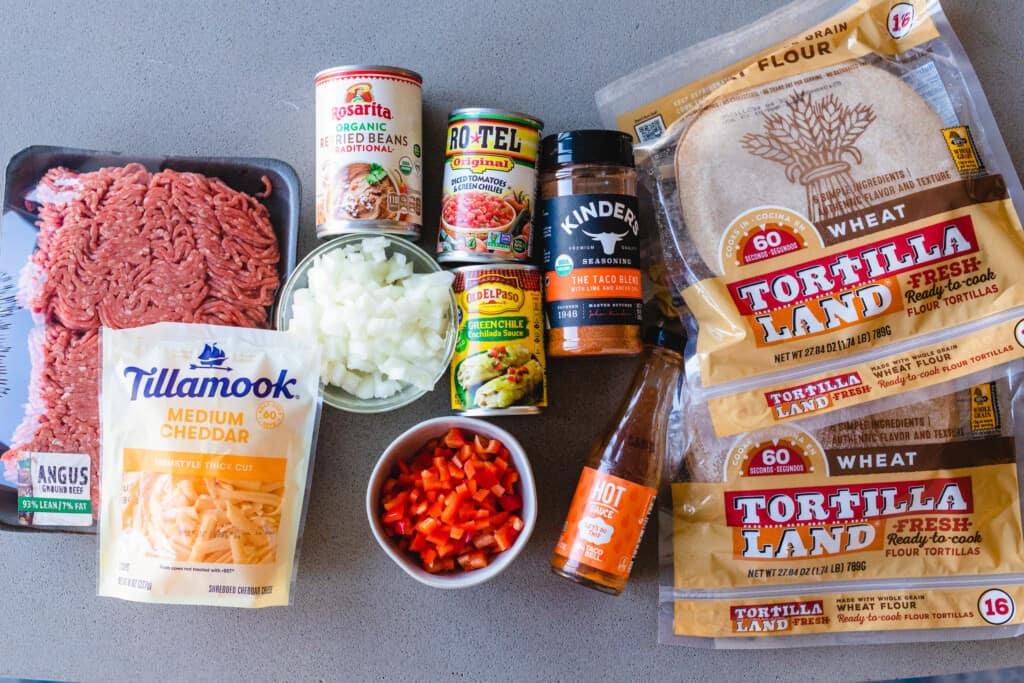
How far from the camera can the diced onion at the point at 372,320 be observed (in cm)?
100

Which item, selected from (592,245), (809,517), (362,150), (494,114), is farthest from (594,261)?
(809,517)

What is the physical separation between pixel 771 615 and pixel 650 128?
0.79 meters

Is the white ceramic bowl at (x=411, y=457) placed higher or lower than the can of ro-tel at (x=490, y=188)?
lower

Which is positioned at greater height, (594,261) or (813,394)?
(594,261)

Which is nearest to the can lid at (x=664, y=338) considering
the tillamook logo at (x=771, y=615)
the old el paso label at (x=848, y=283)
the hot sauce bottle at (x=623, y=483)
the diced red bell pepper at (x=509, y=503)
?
the hot sauce bottle at (x=623, y=483)

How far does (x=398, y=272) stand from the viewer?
1.04m

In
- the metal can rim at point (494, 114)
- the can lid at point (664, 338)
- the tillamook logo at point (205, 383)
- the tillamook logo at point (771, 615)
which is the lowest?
the tillamook logo at point (771, 615)

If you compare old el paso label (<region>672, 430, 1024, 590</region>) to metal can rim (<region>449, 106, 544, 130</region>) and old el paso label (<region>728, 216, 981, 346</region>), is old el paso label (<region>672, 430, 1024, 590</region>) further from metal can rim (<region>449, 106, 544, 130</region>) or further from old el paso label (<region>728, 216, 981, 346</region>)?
metal can rim (<region>449, 106, 544, 130</region>)

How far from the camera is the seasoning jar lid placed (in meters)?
1.01

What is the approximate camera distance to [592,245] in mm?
1011

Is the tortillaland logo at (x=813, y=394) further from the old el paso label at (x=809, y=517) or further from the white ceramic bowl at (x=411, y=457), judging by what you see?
the white ceramic bowl at (x=411, y=457)

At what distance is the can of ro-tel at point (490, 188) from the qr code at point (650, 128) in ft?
0.63

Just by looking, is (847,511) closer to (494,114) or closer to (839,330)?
(839,330)

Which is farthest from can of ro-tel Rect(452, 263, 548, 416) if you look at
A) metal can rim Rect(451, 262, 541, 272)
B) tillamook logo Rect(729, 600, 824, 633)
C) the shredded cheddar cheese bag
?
tillamook logo Rect(729, 600, 824, 633)
